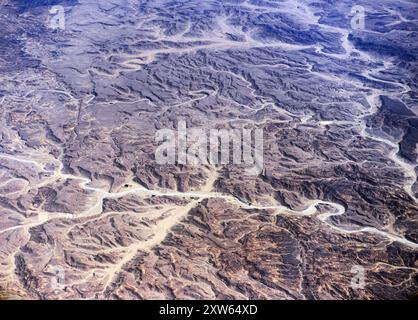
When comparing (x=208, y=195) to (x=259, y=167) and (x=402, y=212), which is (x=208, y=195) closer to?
(x=259, y=167)

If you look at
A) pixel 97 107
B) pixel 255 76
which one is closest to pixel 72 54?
pixel 97 107

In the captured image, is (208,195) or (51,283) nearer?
(51,283)

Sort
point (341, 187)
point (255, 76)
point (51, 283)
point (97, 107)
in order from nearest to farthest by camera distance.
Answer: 1. point (51, 283)
2. point (341, 187)
3. point (97, 107)
4. point (255, 76)

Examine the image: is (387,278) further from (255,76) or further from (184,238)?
(255,76)

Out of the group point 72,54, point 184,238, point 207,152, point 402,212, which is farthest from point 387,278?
point 72,54
